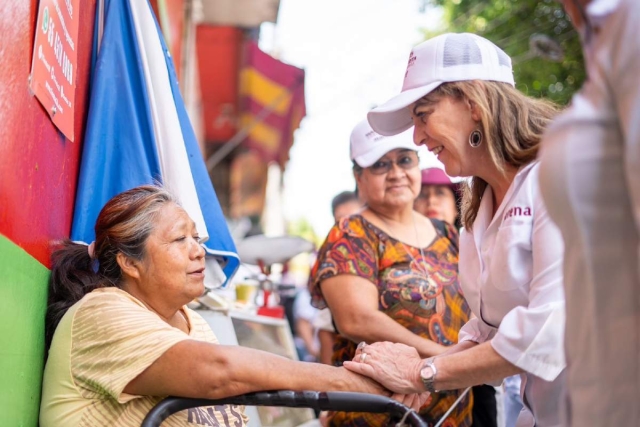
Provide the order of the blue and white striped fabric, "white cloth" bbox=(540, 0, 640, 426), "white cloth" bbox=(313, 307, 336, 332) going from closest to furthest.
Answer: "white cloth" bbox=(540, 0, 640, 426), the blue and white striped fabric, "white cloth" bbox=(313, 307, 336, 332)

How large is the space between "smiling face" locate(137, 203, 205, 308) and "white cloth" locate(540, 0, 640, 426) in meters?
1.66

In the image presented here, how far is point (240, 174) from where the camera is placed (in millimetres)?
20484

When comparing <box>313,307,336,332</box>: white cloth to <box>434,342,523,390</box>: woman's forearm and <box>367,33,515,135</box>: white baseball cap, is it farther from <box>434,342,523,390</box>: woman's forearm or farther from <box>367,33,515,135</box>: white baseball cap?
<box>434,342,523,390</box>: woman's forearm

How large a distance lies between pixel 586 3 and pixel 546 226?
81 centimetres

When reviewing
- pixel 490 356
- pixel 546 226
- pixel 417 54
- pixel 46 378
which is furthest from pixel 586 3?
pixel 46 378

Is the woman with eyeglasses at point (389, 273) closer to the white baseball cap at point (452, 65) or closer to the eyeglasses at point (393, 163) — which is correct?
the eyeglasses at point (393, 163)

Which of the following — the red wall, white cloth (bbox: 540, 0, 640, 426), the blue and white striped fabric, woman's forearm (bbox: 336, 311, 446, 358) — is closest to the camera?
white cloth (bbox: 540, 0, 640, 426)

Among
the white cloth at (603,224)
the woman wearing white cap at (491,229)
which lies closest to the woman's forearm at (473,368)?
the woman wearing white cap at (491,229)

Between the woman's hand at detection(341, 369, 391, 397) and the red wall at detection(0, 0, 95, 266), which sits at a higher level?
the red wall at detection(0, 0, 95, 266)

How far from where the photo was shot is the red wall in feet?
6.86

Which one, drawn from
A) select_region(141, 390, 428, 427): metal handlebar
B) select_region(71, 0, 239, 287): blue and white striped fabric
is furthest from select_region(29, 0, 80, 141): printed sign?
select_region(141, 390, 428, 427): metal handlebar

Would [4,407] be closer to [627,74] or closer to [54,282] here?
[54,282]

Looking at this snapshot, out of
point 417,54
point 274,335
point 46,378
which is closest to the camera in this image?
point 46,378

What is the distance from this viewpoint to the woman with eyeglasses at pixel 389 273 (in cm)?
346
